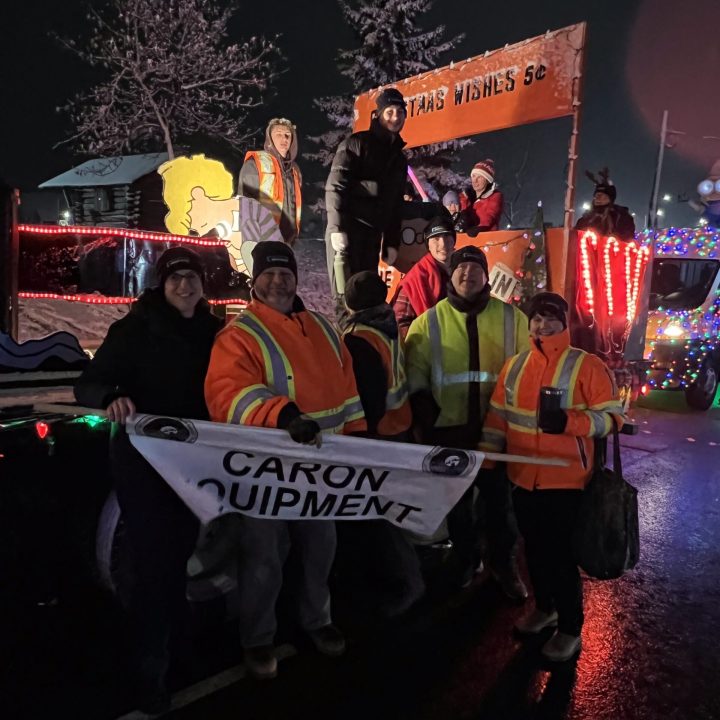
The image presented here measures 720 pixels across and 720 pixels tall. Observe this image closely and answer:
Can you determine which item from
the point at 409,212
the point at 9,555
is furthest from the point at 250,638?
the point at 409,212

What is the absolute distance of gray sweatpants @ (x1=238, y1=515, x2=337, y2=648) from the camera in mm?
3105

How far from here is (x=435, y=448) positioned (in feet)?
10.7

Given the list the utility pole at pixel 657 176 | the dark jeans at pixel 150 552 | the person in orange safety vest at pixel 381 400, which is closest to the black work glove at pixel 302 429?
the dark jeans at pixel 150 552

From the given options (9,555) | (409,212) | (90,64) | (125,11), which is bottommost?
(9,555)

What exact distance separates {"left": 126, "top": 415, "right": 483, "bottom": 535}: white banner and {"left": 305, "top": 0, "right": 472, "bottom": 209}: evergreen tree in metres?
18.8

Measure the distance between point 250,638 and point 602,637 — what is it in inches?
76.3

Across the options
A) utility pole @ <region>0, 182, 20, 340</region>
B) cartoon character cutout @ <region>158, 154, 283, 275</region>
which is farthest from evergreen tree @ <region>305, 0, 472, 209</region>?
utility pole @ <region>0, 182, 20, 340</region>

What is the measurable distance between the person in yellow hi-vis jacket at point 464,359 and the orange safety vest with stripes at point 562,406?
0.39 meters

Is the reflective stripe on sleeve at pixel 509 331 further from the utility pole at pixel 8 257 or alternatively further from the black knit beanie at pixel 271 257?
the utility pole at pixel 8 257

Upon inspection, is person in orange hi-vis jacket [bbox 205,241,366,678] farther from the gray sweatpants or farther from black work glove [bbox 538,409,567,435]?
black work glove [bbox 538,409,567,435]

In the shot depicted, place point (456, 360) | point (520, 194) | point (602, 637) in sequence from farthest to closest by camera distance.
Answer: point (520, 194)
point (456, 360)
point (602, 637)

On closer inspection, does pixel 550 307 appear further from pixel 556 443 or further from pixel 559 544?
pixel 559 544

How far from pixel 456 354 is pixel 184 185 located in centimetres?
698

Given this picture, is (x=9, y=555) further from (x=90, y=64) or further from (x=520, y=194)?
(x=520, y=194)
